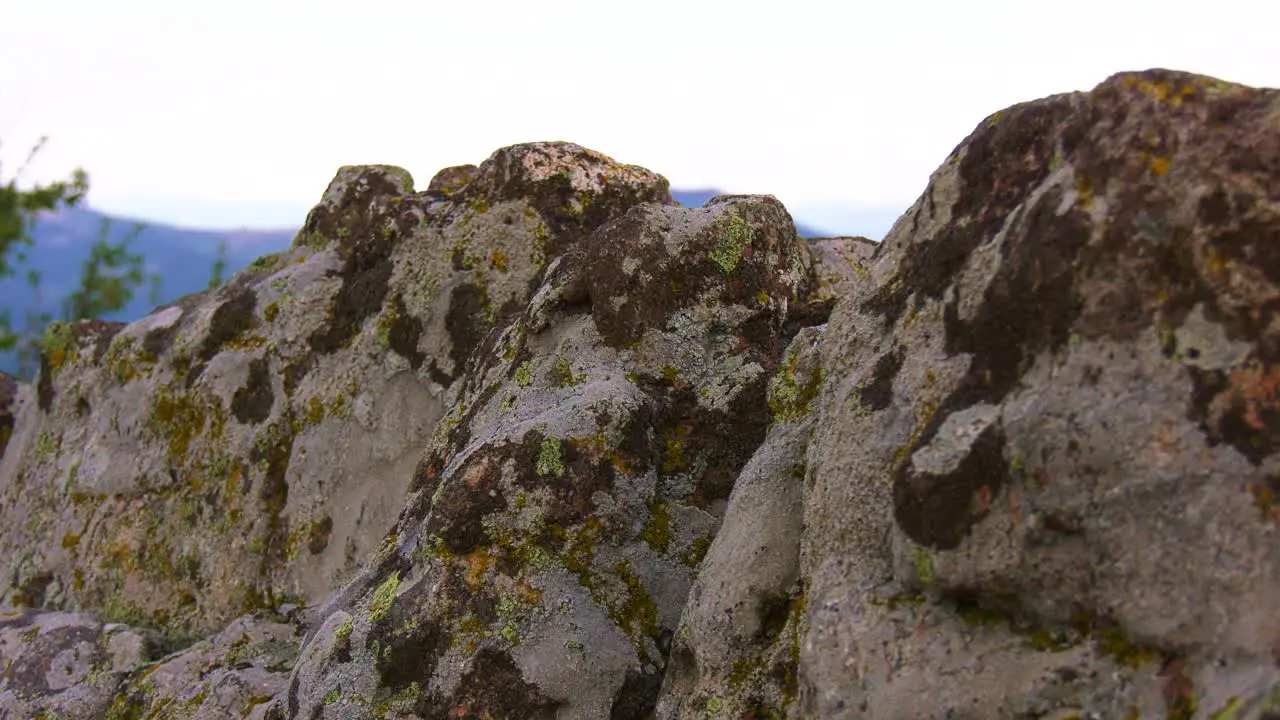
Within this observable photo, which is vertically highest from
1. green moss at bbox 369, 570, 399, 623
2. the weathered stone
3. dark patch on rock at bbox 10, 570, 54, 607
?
green moss at bbox 369, 570, 399, 623

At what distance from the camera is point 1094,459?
5.20 metres

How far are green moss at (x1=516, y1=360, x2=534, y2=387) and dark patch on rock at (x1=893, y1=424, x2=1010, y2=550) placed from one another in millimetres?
4535

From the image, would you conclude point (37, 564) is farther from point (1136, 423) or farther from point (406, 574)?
point (1136, 423)

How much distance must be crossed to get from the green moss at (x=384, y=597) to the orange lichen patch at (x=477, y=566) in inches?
29.9

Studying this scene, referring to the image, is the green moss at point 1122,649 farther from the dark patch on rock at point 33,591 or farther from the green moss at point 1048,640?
the dark patch on rock at point 33,591

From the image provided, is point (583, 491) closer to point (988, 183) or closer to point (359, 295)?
point (988, 183)

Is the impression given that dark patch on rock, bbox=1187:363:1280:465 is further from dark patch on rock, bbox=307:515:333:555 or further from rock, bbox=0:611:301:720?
dark patch on rock, bbox=307:515:333:555

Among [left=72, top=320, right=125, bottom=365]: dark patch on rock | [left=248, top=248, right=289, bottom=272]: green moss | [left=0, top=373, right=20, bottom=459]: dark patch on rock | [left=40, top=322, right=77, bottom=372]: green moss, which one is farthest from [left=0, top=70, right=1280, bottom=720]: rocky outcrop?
[left=0, top=373, right=20, bottom=459]: dark patch on rock

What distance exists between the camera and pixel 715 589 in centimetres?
728

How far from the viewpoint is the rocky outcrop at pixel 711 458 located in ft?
16.8

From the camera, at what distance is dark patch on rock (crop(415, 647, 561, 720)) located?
7.72m

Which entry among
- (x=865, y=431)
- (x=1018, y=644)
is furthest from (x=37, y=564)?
(x=1018, y=644)

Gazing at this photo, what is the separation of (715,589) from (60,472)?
1292cm

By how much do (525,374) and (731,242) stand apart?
2.37 meters
